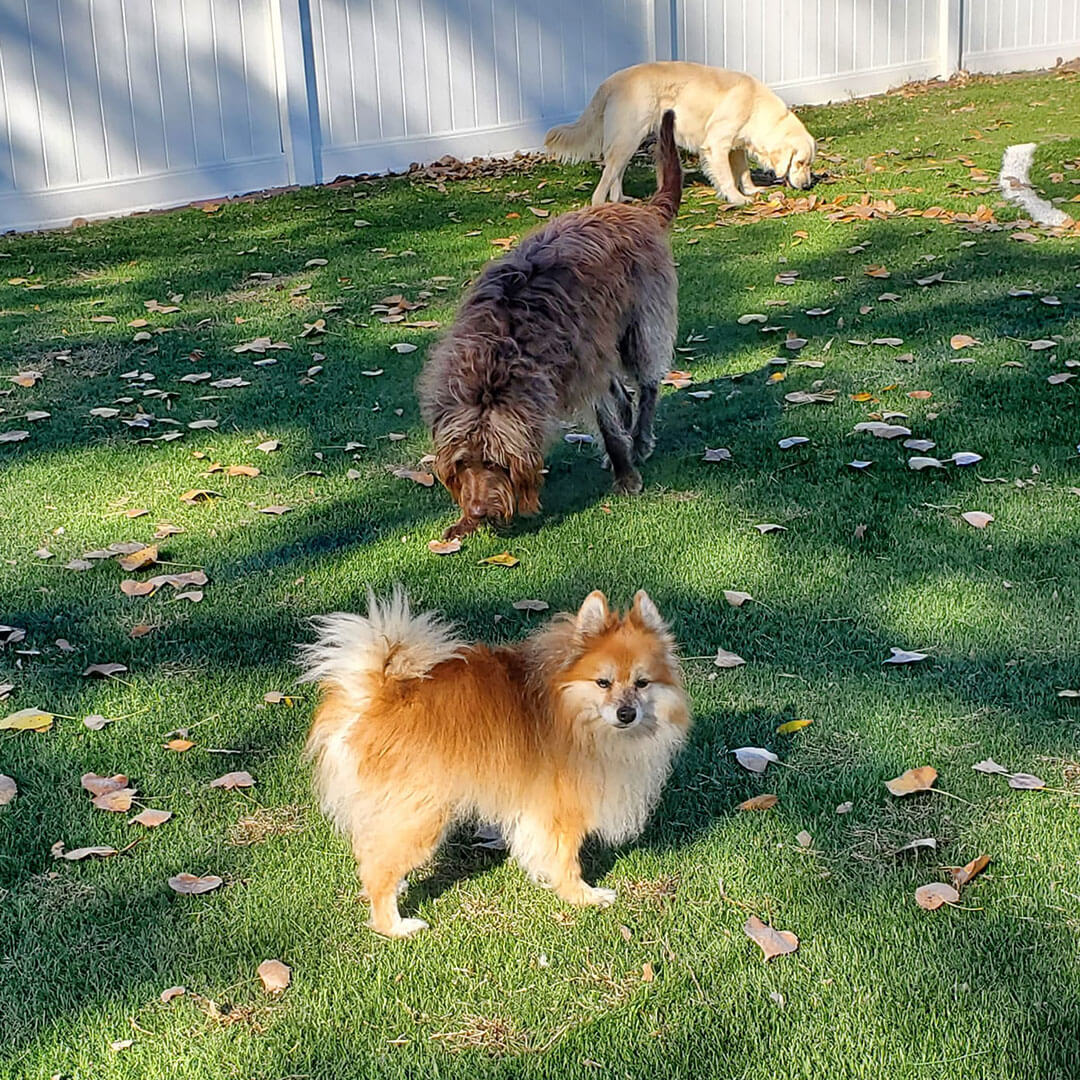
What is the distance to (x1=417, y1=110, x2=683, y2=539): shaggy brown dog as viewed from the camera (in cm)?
532

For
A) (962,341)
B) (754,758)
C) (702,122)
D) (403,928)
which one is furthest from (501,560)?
(702,122)

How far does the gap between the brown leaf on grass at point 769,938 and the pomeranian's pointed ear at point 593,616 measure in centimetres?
83

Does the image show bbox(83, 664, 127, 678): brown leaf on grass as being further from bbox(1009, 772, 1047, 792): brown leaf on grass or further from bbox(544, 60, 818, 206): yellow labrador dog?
bbox(544, 60, 818, 206): yellow labrador dog

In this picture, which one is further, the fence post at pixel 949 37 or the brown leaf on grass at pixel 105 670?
the fence post at pixel 949 37

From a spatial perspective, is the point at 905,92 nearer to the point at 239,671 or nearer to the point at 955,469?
the point at 955,469

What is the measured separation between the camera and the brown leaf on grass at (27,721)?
4.15 m

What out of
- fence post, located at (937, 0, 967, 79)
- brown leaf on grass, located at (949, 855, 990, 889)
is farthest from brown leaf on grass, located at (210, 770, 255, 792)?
fence post, located at (937, 0, 967, 79)

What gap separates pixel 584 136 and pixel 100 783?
902 centimetres

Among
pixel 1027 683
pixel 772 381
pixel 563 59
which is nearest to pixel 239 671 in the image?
pixel 1027 683

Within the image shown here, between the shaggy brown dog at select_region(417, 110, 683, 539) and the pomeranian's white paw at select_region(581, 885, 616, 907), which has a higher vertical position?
the shaggy brown dog at select_region(417, 110, 683, 539)

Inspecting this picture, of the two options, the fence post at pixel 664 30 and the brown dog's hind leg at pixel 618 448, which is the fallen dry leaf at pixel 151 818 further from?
the fence post at pixel 664 30

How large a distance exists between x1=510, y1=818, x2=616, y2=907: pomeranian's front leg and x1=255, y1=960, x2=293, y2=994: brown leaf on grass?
2.10ft

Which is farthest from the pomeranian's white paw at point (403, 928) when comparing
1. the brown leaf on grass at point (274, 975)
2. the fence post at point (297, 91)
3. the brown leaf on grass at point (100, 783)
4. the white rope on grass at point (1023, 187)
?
the fence post at point (297, 91)

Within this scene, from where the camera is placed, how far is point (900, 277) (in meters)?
8.73
